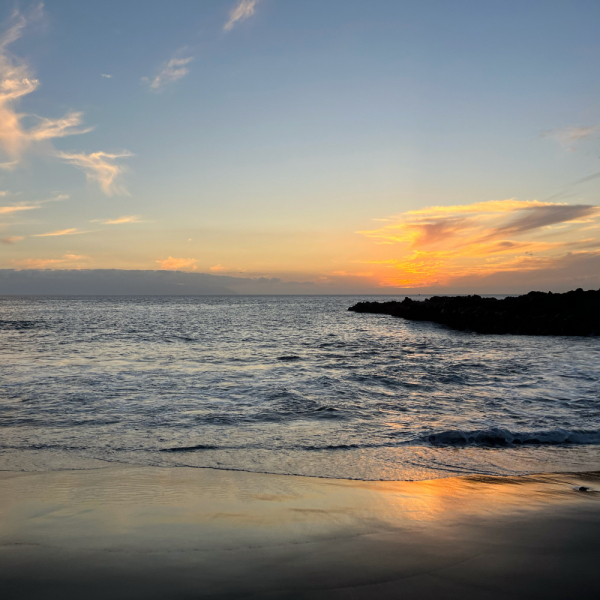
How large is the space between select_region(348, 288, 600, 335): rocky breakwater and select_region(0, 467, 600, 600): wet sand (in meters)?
31.1

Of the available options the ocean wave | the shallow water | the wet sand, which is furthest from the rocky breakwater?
the wet sand

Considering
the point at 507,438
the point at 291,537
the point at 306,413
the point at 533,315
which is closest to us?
the point at 291,537

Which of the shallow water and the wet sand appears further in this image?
the shallow water

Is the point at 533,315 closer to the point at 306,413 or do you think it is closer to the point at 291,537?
the point at 306,413

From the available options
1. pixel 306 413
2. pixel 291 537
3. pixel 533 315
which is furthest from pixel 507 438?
pixel 533 315

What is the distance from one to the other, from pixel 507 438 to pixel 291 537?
19.4ft

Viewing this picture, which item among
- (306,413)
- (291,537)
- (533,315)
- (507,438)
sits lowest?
(306,413)

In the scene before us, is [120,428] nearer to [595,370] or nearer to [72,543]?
[72,543]

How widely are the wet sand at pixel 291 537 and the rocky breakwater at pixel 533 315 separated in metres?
31.1

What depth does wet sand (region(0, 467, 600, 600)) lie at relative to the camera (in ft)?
11.0

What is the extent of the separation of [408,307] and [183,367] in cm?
4719

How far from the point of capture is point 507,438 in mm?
8391

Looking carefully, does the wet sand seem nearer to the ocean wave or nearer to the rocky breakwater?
the ocean wave

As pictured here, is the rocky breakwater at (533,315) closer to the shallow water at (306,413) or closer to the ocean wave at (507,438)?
the shallow water at (306,413)
